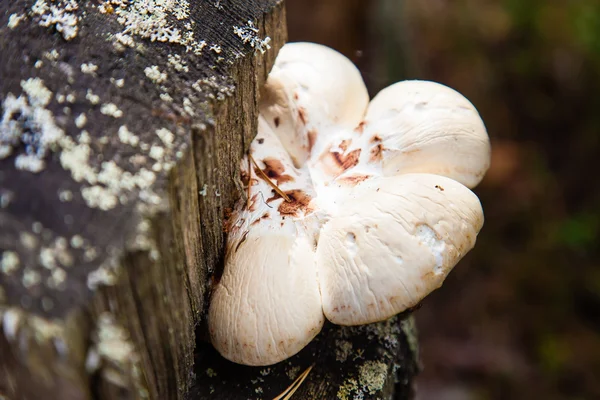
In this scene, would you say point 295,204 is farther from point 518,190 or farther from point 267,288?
point 518,190

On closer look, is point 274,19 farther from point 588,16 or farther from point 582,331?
point 588,16

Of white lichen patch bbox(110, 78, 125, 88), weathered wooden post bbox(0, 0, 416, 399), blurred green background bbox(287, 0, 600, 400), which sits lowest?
blurred green background bbox(287, 0, 600, 400)

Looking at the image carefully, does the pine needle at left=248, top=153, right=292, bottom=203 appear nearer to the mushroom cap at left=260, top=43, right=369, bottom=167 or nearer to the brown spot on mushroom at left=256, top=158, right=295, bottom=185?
the brown spot on mushroom at left=256, top=158, right=295, bottom=185

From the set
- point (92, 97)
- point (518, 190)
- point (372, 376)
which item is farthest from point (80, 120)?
point (518, 190)

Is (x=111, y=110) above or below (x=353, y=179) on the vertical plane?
above

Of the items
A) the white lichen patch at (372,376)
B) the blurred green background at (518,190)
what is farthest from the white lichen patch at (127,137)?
the blurred green background at (518,190)

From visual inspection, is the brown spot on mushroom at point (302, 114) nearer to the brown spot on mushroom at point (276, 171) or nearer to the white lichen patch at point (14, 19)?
the brown spot on mushroom at point (276, 171)

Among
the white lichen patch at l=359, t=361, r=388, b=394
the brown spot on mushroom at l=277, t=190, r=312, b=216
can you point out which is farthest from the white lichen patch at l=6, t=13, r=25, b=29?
the white lichen patch at l=359, t=361, r=388, b=394
